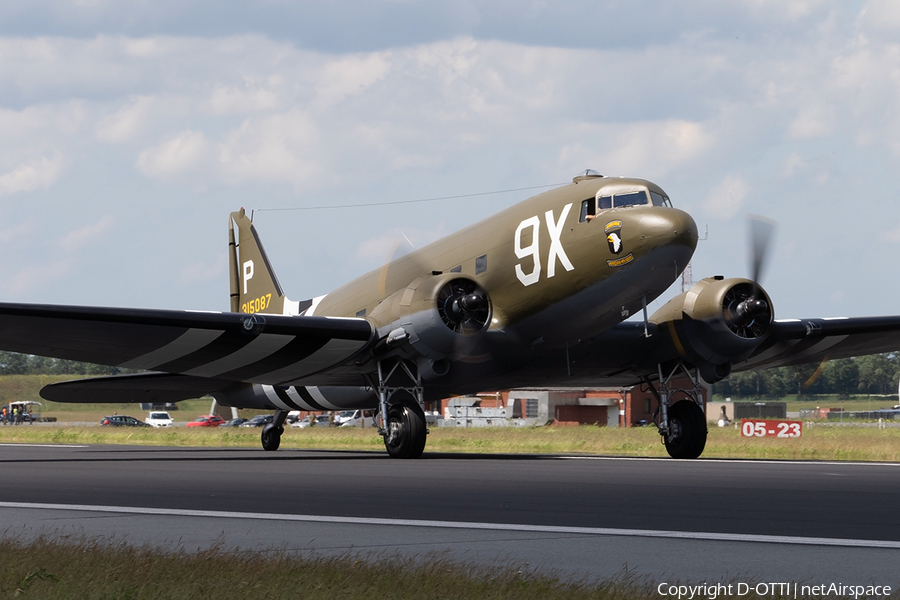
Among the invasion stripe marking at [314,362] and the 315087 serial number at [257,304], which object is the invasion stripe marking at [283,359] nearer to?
the invasion stripe marking at [314,362]

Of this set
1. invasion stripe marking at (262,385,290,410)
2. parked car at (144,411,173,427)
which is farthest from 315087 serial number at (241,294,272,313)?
parked car at (144,411,173,427)

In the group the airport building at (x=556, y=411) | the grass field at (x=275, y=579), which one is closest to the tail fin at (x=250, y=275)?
the grass field at (x=275, y=579)

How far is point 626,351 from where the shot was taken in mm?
26062

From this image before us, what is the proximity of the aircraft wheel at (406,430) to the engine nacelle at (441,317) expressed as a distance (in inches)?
44.3

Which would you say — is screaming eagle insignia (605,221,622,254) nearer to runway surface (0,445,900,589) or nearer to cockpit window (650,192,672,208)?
cockpit window (650,192,672,208)

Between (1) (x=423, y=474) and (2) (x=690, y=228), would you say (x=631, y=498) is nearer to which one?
(1) (x=423, y=474)

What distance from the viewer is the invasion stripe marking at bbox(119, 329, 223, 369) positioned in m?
23.4

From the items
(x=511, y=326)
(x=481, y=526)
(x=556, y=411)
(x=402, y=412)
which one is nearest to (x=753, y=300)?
(x=511, y=326)

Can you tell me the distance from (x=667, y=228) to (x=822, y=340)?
844 cm

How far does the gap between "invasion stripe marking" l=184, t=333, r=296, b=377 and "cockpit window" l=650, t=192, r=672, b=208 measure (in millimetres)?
8582

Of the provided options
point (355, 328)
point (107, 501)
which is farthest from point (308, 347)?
point (107, 501)

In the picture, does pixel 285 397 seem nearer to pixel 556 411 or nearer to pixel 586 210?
pixel 586 210

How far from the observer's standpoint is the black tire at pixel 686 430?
25.3m

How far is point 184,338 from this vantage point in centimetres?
2356
